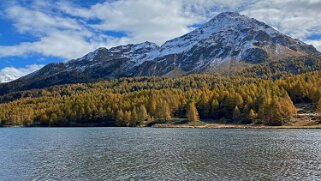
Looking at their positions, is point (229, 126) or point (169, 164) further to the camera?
point (229, 126)

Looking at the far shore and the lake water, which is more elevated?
the far shore

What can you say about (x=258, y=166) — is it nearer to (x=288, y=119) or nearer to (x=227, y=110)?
(x=288, y=119)

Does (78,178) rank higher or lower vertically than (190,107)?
lower

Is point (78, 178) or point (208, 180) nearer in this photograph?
point (208, 180)

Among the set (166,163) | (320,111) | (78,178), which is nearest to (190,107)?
(320,111)

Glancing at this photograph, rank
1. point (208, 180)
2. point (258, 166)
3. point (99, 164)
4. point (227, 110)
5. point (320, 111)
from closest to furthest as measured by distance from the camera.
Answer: point (208, 180), point (258, 166), point (99, 164), point (320, 111), point (227, 110)

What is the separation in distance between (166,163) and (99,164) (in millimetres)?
11062

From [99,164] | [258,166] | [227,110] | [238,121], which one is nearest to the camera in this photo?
[258,166]

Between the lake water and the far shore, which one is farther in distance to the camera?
the far shore

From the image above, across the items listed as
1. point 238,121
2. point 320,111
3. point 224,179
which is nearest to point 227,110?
point 238,121

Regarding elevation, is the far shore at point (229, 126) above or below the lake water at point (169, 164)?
above

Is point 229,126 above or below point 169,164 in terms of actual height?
above

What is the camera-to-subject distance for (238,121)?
182375mm

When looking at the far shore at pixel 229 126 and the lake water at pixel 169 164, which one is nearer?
the lake water at pixel 169 164
